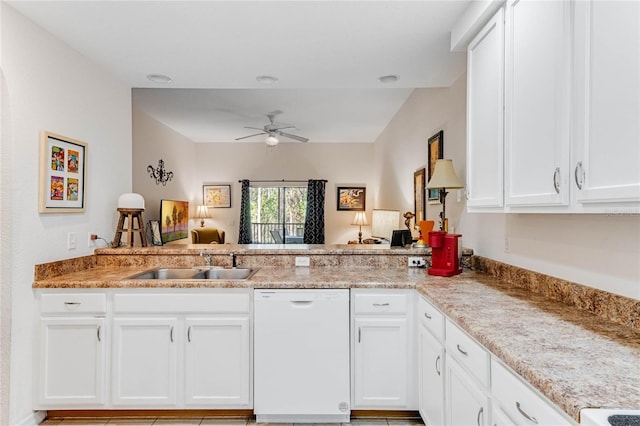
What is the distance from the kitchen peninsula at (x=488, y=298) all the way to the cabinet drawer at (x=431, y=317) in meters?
0.02

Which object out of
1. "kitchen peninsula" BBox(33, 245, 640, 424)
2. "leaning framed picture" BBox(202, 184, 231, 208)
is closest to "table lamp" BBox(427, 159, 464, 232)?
"kitchen peninsula" BBox(33, 245, 640, 424)

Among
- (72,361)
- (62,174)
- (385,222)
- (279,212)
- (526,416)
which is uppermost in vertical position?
(62,174)

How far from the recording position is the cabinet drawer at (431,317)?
1.86 meters

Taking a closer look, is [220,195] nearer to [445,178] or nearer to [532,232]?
[445,178]

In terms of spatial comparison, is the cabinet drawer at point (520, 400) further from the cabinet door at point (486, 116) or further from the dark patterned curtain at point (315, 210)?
the dark patterned curtain at point (315, 210)

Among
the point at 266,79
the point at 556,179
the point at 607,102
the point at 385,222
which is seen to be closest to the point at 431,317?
the point at 556,179

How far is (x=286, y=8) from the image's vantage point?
2.03 meters

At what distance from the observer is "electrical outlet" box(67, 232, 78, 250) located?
2543 millimetres

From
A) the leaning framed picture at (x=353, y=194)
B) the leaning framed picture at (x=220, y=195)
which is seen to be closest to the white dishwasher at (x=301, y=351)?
the leaning framed picture at (x=353, y=194)

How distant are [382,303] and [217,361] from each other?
109 cm

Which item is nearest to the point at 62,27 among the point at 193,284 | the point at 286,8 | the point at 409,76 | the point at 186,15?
the point at 186,15

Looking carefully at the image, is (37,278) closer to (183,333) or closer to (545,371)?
(183,333)

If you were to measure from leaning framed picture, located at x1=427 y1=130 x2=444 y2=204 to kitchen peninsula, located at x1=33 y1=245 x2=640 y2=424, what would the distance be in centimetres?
84

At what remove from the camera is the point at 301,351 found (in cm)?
227
